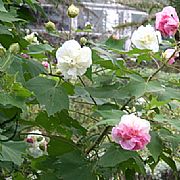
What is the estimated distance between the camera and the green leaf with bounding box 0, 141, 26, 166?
1.18 meters

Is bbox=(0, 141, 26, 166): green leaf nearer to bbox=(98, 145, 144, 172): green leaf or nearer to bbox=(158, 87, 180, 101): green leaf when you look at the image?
bbox=(98, 145, 144, 172): green leaf

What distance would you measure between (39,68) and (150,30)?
29cm

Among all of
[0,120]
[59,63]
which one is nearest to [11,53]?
[59,63]

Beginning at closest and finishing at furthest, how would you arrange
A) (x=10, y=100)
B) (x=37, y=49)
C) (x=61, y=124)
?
1. (x=10, y=100)
2. (x=37, y=49)
3. (x=61, y=124)

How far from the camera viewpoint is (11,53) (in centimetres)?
121

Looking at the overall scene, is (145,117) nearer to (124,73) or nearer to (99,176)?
(124,73)

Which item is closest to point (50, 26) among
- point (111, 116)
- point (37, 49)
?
point (37, 49)

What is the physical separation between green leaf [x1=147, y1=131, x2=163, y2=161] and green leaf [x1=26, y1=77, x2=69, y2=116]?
201mm

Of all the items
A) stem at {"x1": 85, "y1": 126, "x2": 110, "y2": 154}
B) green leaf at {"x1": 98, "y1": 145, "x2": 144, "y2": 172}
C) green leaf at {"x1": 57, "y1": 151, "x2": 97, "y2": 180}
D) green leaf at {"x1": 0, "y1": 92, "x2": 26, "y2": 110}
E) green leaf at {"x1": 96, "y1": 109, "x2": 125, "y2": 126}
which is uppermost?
green leaf at {"x1": 0, "y1": 92, "x2": 26, "y2": 110}

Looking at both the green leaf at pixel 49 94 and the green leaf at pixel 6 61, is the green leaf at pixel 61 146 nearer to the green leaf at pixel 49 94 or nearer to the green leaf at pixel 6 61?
the green leaf at pixel 49 94

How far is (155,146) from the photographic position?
4.07 feet

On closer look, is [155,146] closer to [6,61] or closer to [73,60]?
[73,60]

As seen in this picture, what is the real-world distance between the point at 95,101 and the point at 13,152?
30 centimetres

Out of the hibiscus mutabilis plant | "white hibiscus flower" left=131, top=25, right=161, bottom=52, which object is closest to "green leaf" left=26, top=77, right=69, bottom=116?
the hibiscus mutabilis plant
